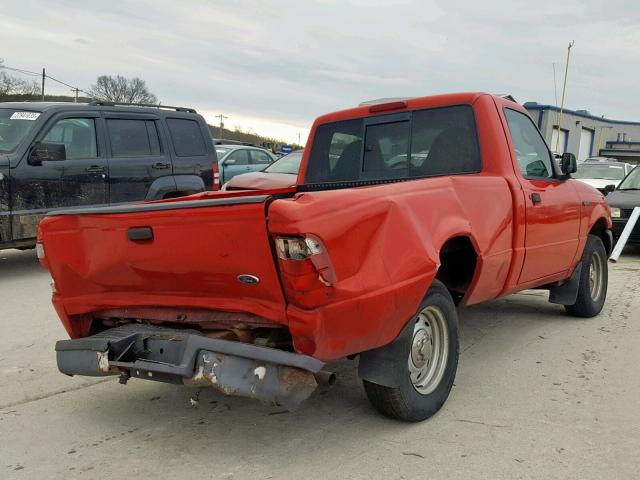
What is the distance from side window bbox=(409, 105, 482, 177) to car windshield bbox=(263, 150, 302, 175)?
6.28 m

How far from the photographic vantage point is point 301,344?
9.05 ft

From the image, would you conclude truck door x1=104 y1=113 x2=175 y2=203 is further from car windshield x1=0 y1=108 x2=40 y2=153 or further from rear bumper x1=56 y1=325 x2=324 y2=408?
rear bumper x1=56 y1=325 x2=324 y2=408

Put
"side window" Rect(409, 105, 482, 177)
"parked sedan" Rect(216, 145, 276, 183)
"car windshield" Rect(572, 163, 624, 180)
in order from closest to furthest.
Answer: "side window" Rect(409, 105, 482, 177) < "parked sedan" Rect(216, 145, 276, 183) < "car windshield" Rect(572, 163, 624, 180)

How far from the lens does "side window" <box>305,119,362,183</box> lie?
15.9 feet

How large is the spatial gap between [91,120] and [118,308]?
5285 mm

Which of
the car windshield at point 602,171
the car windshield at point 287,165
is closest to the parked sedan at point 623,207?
the car windshield at point 602,171

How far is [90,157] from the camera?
310 inches

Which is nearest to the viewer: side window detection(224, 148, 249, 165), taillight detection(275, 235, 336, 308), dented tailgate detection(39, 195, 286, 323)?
taillight detection(275, 235, 336, 308)

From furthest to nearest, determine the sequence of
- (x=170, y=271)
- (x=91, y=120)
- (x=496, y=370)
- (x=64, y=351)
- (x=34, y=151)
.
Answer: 1. (x=91, y=120)
2. (x=34, y=151)
3. (x=496, y=370)
4. (x=64, y=351)
5. (x=170, y=271)

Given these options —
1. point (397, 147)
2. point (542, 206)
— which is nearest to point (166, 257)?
point (397, 147)

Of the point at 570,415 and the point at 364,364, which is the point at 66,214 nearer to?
the point at 364,364

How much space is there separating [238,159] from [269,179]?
18.7 feet

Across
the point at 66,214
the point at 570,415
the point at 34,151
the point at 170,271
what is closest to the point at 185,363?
the point at 170,271

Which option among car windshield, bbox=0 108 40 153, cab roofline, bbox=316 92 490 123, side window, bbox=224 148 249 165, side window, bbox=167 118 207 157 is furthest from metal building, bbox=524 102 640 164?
cab roofline, bbox=316 92 490 123
